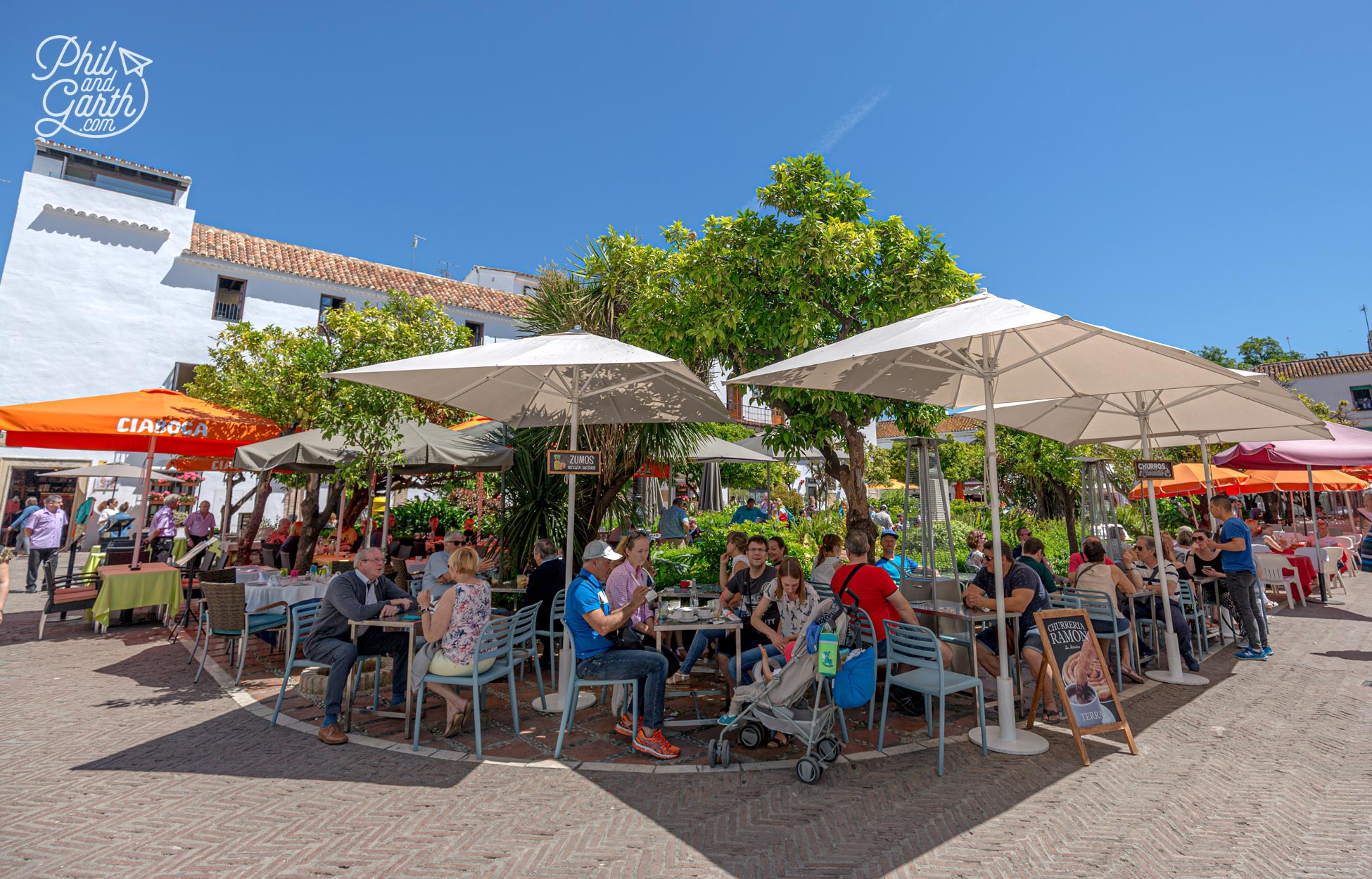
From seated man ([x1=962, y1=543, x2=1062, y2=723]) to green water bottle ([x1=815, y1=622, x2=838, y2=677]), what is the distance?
1.66 metres

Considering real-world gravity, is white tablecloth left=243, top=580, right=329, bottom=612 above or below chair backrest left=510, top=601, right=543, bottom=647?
above

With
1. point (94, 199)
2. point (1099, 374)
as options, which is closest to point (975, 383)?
point (1099, 374)

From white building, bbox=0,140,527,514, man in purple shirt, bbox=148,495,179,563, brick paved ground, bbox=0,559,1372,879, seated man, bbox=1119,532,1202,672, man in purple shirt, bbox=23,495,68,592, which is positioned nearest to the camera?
brick paved ground, bbox=0,559,1372,879

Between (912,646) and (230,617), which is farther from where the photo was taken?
(230,617)

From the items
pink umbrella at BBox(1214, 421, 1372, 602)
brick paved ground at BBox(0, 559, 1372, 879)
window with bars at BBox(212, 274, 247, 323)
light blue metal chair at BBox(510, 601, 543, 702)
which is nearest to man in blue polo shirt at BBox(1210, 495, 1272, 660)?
Result: brick paved ground at BBox(0, 559, 1372, 879)

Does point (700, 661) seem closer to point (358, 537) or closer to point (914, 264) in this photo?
point (914, 264)

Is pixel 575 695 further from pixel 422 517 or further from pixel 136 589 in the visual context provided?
pixel 422 517

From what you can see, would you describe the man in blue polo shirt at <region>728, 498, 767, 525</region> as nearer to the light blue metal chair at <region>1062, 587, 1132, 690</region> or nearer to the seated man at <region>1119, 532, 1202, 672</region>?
the seated man at <region>1119, 532, 1202, 672</region>

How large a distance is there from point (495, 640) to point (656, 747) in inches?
54.8

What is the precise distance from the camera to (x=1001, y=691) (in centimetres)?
450

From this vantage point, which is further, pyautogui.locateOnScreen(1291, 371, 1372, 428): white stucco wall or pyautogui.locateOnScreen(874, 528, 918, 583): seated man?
pyautogui.locateOnScreen(1291, 371, 1372, 428): white stucco wall

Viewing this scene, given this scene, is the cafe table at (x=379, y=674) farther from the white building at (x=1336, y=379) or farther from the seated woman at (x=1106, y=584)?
the white building at (x=1336, y=379)

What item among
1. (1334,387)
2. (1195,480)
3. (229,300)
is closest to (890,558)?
(1195,480)

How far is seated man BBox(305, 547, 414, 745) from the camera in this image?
4.60 m
